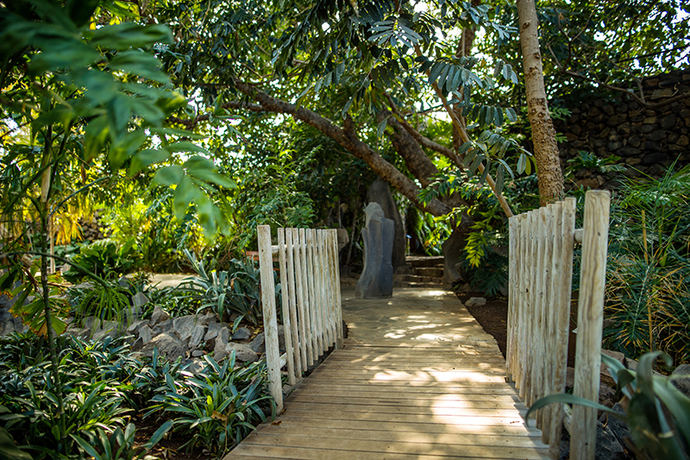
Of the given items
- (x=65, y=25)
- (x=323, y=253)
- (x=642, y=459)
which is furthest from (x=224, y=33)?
(x=642, y=459)

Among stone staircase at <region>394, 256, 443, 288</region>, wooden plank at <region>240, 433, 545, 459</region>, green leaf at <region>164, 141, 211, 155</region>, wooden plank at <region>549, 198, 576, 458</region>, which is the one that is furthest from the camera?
stone staircase at <region>394, 256, 443, 288</region>

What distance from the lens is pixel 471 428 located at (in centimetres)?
230

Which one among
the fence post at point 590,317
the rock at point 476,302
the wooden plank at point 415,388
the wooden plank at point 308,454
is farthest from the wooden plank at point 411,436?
the rock at point 476,302

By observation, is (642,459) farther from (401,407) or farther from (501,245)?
(501,245)

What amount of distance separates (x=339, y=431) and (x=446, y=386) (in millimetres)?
1002

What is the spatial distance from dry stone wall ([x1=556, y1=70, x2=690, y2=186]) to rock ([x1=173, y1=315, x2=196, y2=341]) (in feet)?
22.8

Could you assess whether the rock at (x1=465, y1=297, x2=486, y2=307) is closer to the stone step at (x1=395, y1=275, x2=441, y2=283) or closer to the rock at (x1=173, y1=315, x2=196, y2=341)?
the stone step at (x1=395, y1=275, x2=441, y2=283)

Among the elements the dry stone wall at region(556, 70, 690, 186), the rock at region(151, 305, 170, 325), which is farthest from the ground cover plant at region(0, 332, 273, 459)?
the dry stone wall at region(556, 70, 690, 186)

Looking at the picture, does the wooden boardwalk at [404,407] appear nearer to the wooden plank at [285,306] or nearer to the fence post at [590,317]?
the wooden plank at [285,306]

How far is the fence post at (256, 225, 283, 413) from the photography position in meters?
2.64

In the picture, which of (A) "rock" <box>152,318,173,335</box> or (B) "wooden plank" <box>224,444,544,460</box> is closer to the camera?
(B) "wooden plank" <box>224,444,544,460</box>

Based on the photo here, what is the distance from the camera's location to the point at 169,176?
0.95 m

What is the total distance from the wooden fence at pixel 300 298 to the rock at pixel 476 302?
297 cm

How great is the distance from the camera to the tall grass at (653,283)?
2.87 metres
